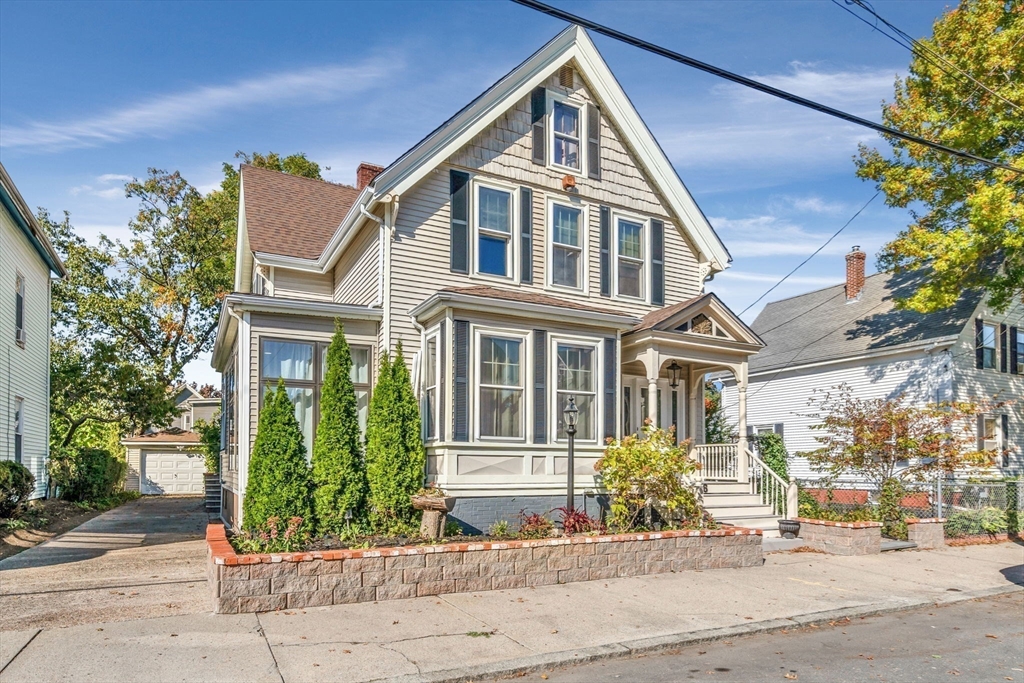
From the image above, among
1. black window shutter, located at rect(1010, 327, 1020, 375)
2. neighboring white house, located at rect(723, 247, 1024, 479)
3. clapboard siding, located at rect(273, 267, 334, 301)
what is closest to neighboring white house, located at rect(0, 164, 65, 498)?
clapboard siding, located at rect(273, 267, 334, 301)

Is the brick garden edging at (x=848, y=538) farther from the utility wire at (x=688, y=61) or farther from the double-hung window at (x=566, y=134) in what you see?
the double-hung window at (x=566, y=134)

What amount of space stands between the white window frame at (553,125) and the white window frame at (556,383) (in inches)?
153

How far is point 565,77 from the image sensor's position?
51.6 ft

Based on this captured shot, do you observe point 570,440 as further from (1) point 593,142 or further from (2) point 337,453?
(1) point 593,142

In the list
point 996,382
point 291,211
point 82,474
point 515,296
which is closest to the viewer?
Answer: point 515,296

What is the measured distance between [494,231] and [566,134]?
2.80 m

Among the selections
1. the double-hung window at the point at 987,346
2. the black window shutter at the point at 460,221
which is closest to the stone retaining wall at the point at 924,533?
the black window shutter at the point at 460,221

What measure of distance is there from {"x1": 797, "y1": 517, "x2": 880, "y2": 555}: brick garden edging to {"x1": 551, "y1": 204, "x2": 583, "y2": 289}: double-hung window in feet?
20.4

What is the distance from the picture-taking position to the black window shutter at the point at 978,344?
22.6m

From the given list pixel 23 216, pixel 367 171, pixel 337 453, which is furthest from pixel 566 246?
pixel 23 216

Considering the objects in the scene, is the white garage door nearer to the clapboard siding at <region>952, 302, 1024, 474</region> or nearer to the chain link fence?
the chain link fence

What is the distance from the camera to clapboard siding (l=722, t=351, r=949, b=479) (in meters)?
22.2

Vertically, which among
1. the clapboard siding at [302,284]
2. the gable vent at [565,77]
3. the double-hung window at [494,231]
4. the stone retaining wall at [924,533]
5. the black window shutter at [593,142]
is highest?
the gable vent at [565,77]

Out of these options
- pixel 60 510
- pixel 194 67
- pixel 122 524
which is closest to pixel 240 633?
pixel 194 67
